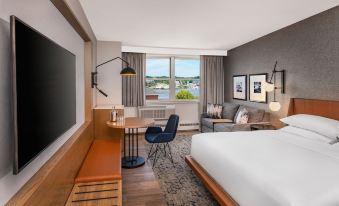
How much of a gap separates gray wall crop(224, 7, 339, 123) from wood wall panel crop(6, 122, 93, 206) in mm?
3616

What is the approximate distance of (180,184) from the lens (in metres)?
3.21

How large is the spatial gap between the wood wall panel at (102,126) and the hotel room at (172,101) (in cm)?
3

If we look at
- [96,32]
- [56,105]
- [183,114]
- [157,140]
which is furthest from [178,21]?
[183,114]

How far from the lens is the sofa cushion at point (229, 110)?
225 inches

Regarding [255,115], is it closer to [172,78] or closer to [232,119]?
[232,119]

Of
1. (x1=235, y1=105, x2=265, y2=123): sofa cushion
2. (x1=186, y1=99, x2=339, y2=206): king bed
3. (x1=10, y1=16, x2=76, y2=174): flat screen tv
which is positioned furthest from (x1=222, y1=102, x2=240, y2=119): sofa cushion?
(x1=10, y1=16, x2=76, y2=174): flat screen tv

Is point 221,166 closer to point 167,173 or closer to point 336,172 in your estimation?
point 336,172

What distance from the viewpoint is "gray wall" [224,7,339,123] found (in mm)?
3354

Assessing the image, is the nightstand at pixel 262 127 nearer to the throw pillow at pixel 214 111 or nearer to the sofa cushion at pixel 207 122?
the sofa cushion at pixel 207 122

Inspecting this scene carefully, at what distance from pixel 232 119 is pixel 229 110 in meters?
0.27

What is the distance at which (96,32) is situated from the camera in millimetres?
4426

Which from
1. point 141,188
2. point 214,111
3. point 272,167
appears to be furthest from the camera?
point 214,111

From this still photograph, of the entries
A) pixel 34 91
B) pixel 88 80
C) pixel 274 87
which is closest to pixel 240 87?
pixel 274 87

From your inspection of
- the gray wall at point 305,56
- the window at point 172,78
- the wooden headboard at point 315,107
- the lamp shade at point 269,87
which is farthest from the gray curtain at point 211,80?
the wooden headboard at point 315,107
